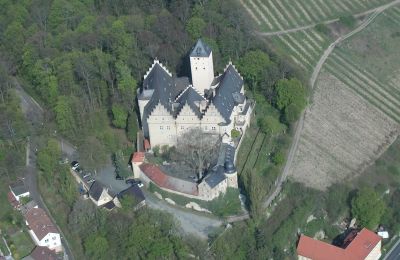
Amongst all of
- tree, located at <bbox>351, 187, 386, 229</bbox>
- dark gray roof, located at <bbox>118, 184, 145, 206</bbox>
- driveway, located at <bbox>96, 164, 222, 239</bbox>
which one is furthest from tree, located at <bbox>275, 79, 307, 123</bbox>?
dark gray roof, located at <bbox>118, 184, 145, 206</bbox>

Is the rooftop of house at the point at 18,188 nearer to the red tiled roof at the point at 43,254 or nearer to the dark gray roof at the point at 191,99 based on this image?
the red tiled roof at the point at 43,254

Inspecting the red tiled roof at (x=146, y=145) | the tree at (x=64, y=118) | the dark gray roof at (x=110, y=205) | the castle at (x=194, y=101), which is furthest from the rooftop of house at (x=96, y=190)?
the tree at (x=64, y=118)

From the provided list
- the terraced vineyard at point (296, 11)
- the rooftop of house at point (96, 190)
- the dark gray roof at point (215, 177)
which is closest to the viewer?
the dark gray roof at point (215, 177)

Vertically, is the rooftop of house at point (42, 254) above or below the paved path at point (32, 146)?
below

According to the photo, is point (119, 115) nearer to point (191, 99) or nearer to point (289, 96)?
point (191, 99)

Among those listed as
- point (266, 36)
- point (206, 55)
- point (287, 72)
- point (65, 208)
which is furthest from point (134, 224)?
point (266, 36)

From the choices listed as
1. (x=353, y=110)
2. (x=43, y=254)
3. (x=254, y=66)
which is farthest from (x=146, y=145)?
(x=353, y=110)
